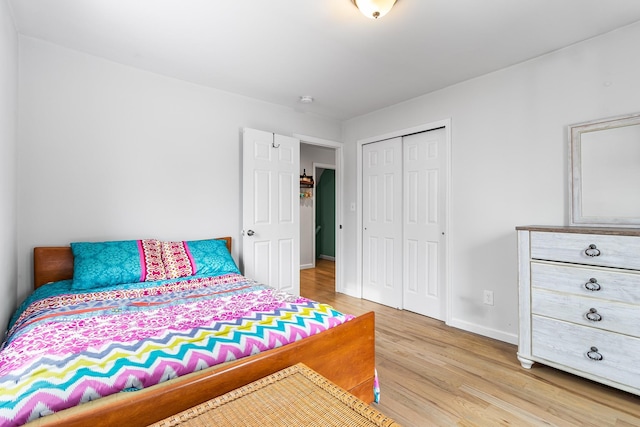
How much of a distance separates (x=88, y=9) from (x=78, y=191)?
132 centimetres

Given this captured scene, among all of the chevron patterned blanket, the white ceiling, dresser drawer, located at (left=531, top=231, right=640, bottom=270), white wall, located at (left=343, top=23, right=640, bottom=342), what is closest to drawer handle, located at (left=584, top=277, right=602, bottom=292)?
dresser drawer, located at (left=531, top=231, right=640, bottom=270)

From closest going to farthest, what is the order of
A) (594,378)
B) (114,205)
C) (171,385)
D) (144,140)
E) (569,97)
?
(171,385) < (594,378) < (569,97) < (114,205) < (144,140)

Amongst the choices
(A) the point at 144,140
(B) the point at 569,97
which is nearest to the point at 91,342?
A: (A) the point at 144,140

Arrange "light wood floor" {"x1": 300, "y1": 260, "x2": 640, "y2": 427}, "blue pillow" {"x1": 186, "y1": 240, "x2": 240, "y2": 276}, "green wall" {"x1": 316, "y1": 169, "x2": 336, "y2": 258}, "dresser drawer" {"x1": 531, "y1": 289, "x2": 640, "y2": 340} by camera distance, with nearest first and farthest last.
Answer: "light wood floor" {"x1": 300, "y1": 260, "x2": 640, "y2": 427} < "dresser drawer" {"x1": 531, "y1": 289, "x2": 640, "y2": 340} < "blue pillow" {"x1": 186, "y1": 240, "x2": 240, "y2": 276} < "green wall" {"x1": 316, "y1": 169, "x2": 336, "y2": 258}

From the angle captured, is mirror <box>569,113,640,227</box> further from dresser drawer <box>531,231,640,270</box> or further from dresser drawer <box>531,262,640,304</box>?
dresser drawer <box>531,262,640,304</box>

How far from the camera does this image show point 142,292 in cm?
204

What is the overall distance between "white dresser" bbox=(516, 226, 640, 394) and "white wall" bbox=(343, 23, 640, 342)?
17.0 inches

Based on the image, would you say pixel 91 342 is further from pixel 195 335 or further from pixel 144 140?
pixel 144 140

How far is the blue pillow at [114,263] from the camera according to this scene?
2.11 metres

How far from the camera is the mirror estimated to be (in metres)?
2.04

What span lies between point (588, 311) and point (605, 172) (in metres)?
1.00

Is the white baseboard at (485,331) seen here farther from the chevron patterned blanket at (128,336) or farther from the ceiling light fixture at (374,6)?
the ceiling light fixture at (374,6)

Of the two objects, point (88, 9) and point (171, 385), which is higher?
point (88, 9)

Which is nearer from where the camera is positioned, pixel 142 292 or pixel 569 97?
pixel 142 292
